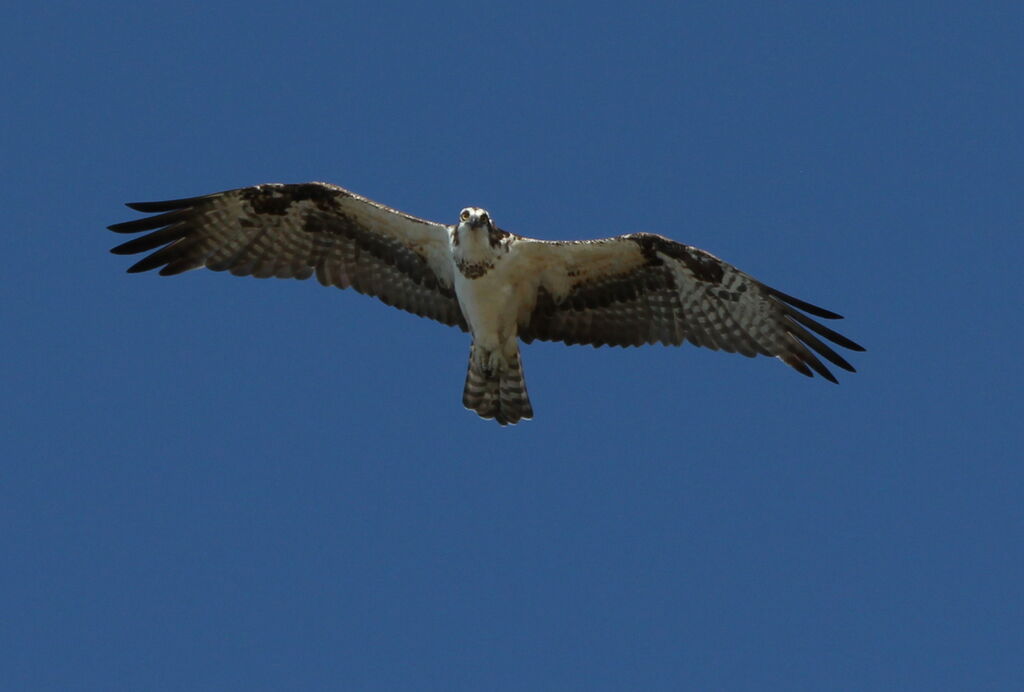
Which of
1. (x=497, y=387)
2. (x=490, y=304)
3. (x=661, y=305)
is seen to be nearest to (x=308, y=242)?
(x=490, y=304)

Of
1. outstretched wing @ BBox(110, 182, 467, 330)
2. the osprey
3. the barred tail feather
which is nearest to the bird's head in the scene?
the osprey

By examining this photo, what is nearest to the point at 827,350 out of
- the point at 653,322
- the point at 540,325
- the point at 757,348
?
the point at 757,348

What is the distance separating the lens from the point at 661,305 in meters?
13.5

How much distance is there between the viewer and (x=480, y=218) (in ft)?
41.2

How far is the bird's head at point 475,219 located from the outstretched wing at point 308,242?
639mm

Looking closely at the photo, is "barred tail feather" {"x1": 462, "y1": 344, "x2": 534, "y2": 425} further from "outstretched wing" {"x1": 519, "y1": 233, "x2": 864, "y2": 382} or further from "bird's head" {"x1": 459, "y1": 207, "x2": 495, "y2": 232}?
"bird's head" {"x1": 459, "y1": 207, "x2": 495, "y2": 232}

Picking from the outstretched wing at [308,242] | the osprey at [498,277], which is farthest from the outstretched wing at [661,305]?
the outstretched wing at [308,242]

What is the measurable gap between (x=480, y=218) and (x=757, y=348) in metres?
2.80

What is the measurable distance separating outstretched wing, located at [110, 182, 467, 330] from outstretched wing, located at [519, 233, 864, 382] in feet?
3.17

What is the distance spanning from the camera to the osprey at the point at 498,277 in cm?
1314

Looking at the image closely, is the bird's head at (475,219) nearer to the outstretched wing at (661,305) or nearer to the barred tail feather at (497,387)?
the outstretched wing at (661,305)

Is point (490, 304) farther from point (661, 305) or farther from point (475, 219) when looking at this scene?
point (661, 305)

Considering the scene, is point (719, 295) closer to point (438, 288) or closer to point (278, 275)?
point (438, 288)

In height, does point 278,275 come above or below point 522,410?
above
